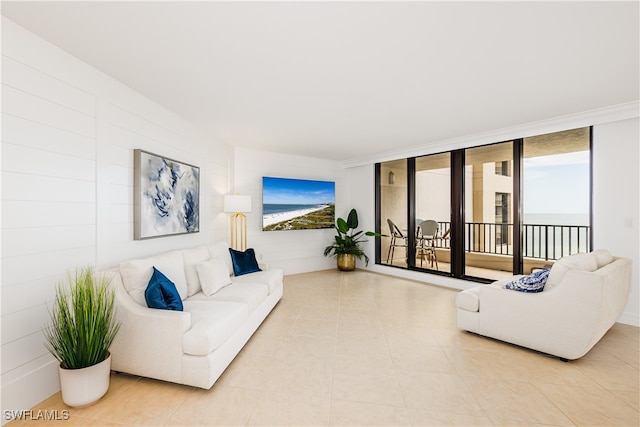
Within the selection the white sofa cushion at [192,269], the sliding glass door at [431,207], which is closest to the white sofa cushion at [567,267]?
the sliding glass door at [431,207]

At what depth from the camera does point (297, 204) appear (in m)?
6.09

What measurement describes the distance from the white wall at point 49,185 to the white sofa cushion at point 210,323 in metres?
0.96

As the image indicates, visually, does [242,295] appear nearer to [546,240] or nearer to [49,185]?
[49,185]

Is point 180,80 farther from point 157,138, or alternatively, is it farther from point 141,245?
point 141,245

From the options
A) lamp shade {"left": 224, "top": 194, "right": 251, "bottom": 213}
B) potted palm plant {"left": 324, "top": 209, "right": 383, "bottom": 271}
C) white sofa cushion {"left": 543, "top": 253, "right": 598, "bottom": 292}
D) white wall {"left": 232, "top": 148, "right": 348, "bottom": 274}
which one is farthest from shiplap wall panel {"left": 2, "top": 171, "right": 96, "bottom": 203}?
potted palm plant {"left": 324, "top": 209, "right": 383, "bottom": 271}

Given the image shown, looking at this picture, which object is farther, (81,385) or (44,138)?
(44,138)

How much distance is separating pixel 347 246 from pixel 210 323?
4.43m

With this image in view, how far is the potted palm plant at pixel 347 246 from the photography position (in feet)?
21.2

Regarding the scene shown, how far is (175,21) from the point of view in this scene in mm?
1905

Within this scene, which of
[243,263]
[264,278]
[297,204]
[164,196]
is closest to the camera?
[164,196]

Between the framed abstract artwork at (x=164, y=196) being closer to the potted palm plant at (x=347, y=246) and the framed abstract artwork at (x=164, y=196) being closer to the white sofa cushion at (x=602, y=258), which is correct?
the potted palm plant at (x=347, y=246)

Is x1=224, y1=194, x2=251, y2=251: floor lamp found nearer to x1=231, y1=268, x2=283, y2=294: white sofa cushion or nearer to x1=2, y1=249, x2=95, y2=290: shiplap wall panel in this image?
x1=231, y1=268, x2=283, y2=294: white sofa cushion

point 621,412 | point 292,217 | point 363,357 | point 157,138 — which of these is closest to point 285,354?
point 363,357

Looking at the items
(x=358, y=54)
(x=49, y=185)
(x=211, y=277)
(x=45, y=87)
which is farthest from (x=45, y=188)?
(x=358, y=54)
